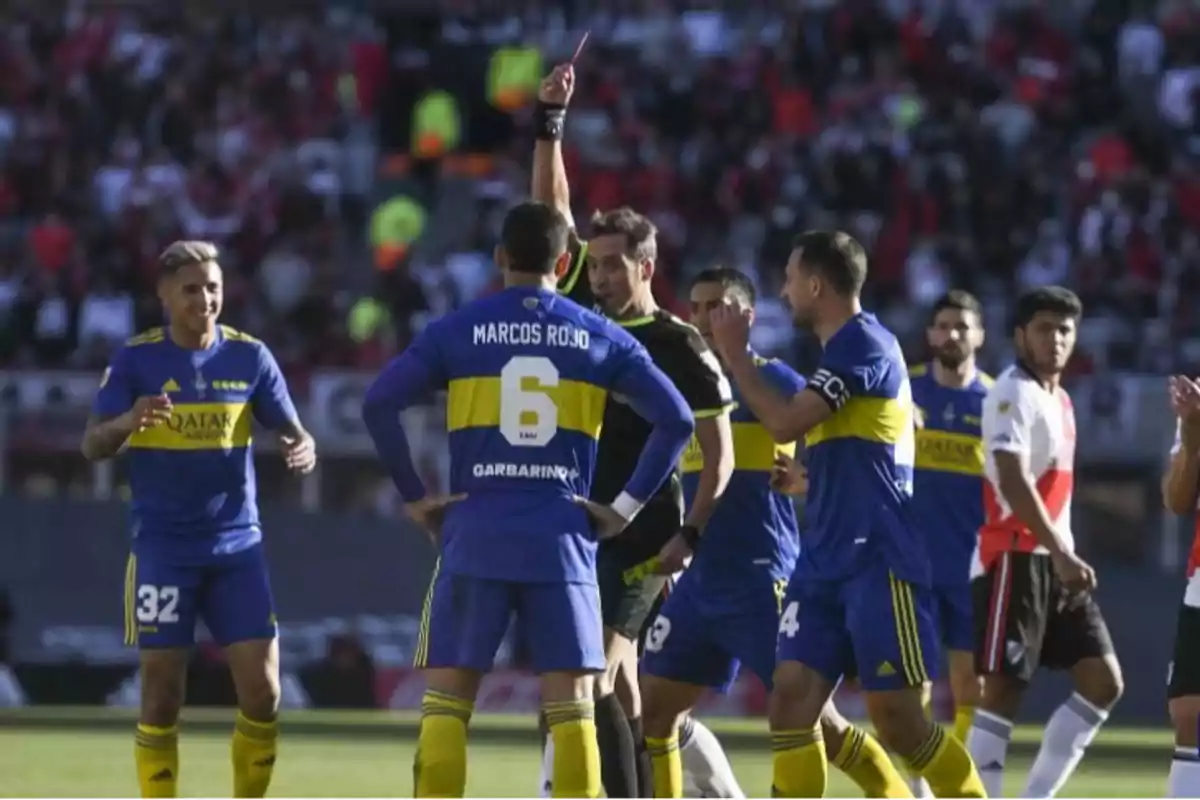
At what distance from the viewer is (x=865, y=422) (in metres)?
10.0

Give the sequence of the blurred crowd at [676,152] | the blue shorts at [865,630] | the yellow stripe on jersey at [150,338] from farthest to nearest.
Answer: the blurred crowd at [676,152]
the yellow stripe on jersey at [150,338]
the blue shorts at [865,630]

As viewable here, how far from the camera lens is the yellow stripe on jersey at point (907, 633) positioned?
992 centimetres

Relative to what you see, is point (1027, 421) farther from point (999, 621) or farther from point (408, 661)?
point (408, 661)

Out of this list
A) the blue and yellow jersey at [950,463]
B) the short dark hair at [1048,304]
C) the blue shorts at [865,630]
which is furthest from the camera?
the blue and yellow jersey at [950,463]

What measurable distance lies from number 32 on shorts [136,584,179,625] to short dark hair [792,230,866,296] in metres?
3.24

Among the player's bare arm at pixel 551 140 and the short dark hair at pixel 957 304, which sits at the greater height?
the player's bare arm at pixel 551 140

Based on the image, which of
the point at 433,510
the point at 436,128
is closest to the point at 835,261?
the point at 433,510

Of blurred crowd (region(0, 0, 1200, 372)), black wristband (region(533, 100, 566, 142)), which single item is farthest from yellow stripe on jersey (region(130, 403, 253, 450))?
blurred crowd (region(0, 0, 1200, 372))

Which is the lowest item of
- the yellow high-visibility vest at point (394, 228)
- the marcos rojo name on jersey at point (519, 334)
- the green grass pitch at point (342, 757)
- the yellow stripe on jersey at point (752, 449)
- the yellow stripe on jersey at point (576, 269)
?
the green grass pitch at point (342, 757)

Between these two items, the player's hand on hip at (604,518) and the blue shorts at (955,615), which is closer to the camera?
the player's hand on hip at (604,518)

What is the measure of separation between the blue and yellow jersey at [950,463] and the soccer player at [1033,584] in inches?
67.4

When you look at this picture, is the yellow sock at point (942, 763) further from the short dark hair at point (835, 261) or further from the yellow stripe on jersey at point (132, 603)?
the yellow stripe on jersey at point (132, 603)

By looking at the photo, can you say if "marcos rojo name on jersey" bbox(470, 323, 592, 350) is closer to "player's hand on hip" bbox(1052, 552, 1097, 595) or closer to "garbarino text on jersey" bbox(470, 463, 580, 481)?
"garbarino text on jersey" bbox(470, 463, 580, 481)

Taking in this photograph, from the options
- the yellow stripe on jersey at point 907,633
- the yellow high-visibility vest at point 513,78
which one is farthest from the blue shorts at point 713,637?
the yellow high-visibility vest at point 513,78
